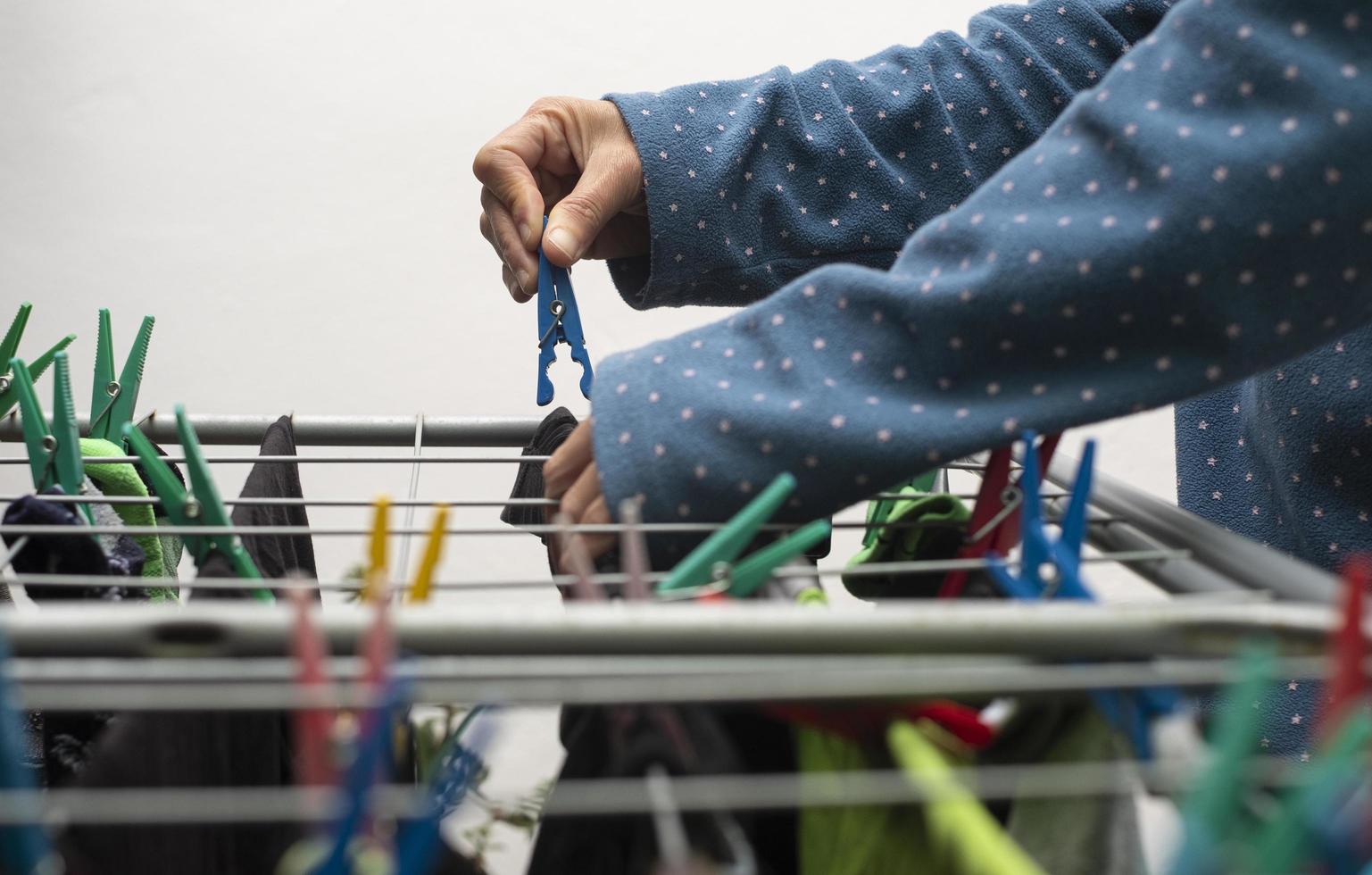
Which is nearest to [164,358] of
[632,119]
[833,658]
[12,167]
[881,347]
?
[12,167]

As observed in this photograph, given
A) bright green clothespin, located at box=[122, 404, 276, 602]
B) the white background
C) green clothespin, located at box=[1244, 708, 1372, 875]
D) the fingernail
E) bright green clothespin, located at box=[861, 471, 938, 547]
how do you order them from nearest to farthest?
green clothespin, located at box=[1244, 708, 1372, 875] → bright green clothespin, located at box=[122, 404, 276, 602] → bright green clothespin, located at box=[861, 471, 938, 547] → the fingernail → the white background

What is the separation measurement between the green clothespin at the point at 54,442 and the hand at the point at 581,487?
206 millimetres

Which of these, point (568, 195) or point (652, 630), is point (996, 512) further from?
point (568, 195)

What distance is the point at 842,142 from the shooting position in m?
0.68

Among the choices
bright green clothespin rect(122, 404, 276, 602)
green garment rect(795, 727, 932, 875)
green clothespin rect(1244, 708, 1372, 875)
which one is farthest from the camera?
bright green clothespin rect(122, 404, 276, 602)

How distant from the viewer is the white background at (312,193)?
150 centimetres

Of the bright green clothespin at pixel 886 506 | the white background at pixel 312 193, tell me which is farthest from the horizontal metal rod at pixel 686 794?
the white background at pixel 312 193

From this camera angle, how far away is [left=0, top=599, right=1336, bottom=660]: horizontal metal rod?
0.87ft

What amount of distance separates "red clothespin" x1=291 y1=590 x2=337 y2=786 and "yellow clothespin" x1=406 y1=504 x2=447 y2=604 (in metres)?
0.08

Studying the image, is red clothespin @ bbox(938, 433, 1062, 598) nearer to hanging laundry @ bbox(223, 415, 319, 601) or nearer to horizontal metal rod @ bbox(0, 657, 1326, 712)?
horizontal metal rod @ bbox(0, 657, 1326, 712)

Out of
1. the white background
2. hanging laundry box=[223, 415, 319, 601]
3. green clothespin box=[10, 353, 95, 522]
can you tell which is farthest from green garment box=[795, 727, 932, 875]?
the white background

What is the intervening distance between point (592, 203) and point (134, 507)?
28 centimetres

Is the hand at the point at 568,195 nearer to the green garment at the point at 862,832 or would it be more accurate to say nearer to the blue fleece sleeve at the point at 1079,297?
the blue fleece sleeve at the point at 1079,297

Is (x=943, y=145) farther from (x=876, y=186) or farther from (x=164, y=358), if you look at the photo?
(x=164, y=358)
